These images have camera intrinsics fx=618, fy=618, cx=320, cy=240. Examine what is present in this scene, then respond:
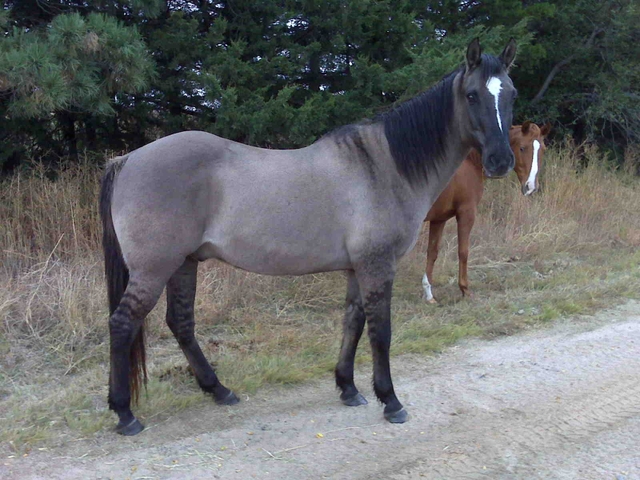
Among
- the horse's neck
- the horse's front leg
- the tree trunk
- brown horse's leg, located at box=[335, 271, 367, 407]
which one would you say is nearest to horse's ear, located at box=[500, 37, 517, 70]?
the horse's neck

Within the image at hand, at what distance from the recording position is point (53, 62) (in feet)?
17.5

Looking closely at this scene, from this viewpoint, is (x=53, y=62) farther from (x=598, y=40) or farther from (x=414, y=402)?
(x=598, y=40)

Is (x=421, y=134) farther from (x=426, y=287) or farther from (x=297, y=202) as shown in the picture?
(x=426, y=287)

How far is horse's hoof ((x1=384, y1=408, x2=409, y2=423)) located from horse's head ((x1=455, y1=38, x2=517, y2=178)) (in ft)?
5.15

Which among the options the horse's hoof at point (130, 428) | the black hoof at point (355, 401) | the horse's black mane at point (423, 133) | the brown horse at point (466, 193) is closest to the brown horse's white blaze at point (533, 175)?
the brown horse at point (466, 193)

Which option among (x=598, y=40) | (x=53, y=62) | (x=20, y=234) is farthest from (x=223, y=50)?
(x=598, y=40)

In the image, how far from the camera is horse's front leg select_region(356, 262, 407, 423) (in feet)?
12.5

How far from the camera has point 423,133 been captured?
13.2 feet

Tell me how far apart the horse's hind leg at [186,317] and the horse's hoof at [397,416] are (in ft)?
3.31

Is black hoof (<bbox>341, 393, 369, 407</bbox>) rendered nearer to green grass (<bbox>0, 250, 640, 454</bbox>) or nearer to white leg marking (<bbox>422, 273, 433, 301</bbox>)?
green grass (<bbox>0, 250, 640, 454</bbox>)

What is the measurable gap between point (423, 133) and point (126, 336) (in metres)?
2.25

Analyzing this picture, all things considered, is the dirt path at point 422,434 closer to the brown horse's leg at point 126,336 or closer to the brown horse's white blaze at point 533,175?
the brown horse's leg at point 126,336

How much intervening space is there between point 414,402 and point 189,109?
543cm

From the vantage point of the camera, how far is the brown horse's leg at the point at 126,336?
12.0ft
